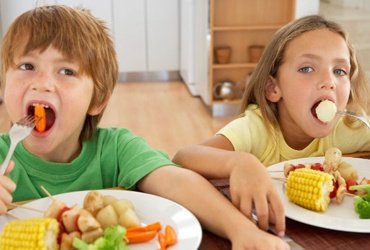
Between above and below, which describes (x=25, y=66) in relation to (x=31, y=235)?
above

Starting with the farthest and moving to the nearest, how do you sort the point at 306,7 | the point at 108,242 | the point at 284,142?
the point at 306,7 → the point at 284,142 → the point at 108,242

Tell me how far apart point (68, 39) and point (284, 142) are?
65 centimetres

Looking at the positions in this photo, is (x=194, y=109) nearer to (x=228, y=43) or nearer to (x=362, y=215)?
(x=228, y=43)

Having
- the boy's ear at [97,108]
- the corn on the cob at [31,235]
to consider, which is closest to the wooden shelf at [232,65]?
the boy's ear at [97,108]

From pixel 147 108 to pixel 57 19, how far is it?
3.35m

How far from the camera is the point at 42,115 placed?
0.99 m

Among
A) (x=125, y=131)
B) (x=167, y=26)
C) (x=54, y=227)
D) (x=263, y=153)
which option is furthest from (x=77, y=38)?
(x=167, y=26)

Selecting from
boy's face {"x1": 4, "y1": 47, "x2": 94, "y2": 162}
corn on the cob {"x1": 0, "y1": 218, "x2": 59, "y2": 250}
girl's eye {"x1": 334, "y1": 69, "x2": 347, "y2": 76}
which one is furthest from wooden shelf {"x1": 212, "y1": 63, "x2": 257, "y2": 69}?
corn on the cob {"x1": 0, "y1": 218, "x2": 59, "y2": 250}

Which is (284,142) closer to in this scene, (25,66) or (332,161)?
(332,161)

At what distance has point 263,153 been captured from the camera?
1412 millimetres

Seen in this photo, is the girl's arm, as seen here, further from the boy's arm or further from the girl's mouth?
the girl's mouth

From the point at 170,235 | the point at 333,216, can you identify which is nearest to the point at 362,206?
the point at 333,216

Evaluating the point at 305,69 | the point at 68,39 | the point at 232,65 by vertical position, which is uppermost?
the point at 68,39

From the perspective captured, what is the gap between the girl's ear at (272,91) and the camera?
1433mm
